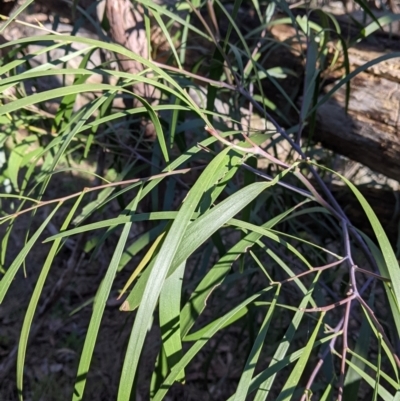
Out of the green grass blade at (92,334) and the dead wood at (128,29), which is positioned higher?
the dead wood at (128,29)

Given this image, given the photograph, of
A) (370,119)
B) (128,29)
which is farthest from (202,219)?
(128,29)

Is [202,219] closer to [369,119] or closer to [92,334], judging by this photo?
[92,334]

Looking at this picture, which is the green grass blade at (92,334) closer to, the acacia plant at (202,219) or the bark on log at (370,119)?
the acacia plant at (202,219)

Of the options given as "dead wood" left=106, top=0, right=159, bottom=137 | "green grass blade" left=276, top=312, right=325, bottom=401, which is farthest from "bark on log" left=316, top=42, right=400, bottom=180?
"green grass blade" left=276, top=312, right=325, bottom=401

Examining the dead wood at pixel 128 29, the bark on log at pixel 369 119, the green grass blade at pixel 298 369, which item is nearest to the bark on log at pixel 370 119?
the bark on log at pixel 369 119

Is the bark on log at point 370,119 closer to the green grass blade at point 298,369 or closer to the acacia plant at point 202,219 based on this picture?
the acacia plant at point 202,219

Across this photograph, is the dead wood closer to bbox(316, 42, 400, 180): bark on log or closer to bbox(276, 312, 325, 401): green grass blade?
bbox(316, 42, 400, 180): bark on log

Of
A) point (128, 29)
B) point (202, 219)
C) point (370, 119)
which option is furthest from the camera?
point (128, 29)

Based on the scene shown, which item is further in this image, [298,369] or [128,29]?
[128,29]

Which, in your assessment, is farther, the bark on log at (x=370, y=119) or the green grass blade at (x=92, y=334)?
the bark on log at (x=370, y=119)

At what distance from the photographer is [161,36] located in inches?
63.9

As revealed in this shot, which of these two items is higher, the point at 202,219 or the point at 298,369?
the point at 202,219

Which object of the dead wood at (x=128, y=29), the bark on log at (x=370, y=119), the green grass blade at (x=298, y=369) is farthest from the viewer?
the dead wood at (x=128, y=29)

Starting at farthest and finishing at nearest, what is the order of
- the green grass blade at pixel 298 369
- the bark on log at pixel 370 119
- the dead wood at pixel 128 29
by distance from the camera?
the dead wood at pixel 128 29
the bark on log at pixel 370 119
the green grass blade at pixel 298 369
